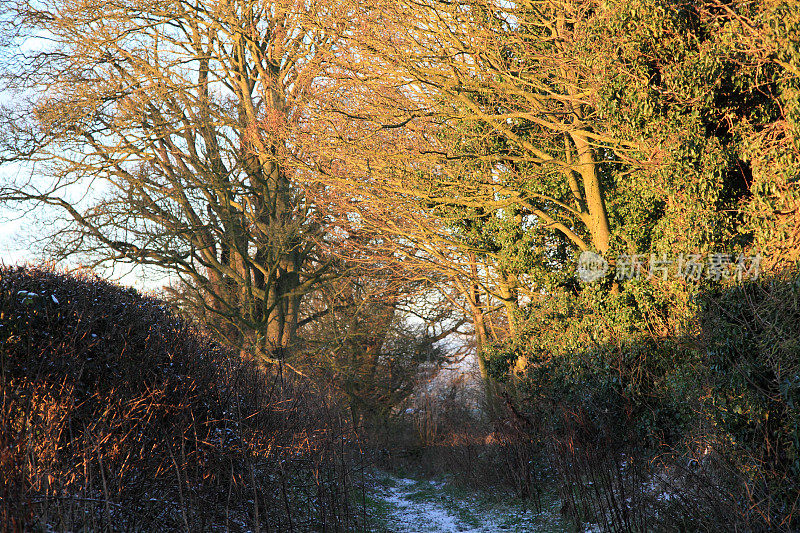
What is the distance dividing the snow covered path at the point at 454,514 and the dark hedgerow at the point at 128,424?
2.13 m

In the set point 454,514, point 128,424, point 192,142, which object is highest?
point 192,142

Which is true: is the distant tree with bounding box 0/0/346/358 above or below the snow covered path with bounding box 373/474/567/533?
above

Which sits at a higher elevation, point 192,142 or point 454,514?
point 192,142

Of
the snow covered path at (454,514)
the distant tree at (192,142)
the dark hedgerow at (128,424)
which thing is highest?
the distant tree at (192,142)

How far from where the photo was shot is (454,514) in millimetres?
11242

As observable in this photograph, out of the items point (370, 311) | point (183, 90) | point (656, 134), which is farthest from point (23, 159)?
point (656, 134)

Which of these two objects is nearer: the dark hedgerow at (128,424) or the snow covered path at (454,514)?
the dark hedgerow at (128,424)

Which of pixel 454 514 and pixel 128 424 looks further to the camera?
pixel 454 514

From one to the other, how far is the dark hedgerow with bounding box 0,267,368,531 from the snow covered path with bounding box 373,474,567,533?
2.13m

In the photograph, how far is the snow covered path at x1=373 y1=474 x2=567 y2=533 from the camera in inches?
361

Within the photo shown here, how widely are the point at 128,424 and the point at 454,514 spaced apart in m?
6.86

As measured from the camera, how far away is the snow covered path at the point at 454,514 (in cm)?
916

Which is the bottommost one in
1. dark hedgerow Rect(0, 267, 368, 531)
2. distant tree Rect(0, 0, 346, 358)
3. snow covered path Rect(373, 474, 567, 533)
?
snow covered path Rect(373, 474, 567, 533)

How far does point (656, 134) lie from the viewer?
28.1 ft
